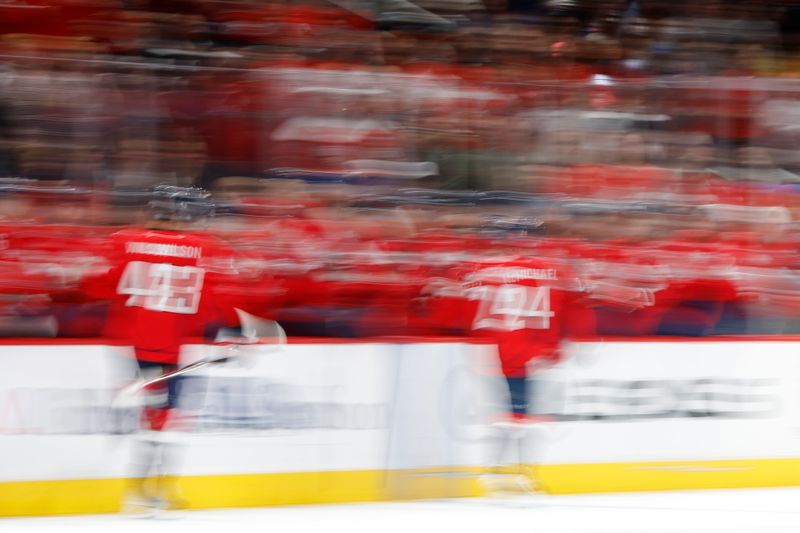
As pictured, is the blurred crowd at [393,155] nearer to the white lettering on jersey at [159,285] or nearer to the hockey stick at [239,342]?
the hockey stick at [239,342]

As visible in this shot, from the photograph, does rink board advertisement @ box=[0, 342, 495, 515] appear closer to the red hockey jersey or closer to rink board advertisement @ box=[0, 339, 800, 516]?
rink board advertisement @ box=[0, 339, 800, 516]

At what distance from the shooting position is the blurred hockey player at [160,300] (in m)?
3.88

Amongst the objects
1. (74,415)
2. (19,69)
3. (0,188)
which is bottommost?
(74,415)

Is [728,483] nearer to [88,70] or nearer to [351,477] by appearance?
[351,477]

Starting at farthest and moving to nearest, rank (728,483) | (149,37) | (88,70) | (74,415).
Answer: (728,483) → (149,37) → (88,70) → (74,415)

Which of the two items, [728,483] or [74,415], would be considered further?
[728,483]

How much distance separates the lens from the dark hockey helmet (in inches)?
154

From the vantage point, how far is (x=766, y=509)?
454 centimetres

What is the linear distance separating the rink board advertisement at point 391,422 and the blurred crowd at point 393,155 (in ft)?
0.52

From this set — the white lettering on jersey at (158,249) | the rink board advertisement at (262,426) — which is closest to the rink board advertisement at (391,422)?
the rink board advertisement at (262,426)

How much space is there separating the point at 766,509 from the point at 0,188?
12.3 ft

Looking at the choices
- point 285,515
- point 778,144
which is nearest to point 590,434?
point 285,515

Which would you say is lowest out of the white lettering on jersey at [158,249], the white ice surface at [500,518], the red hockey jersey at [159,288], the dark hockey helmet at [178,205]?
the white ice surface at [500,518]

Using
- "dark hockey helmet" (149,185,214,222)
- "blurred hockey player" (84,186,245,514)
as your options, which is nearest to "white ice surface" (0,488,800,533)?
"blurred hockey player" (84,186,245,514)
